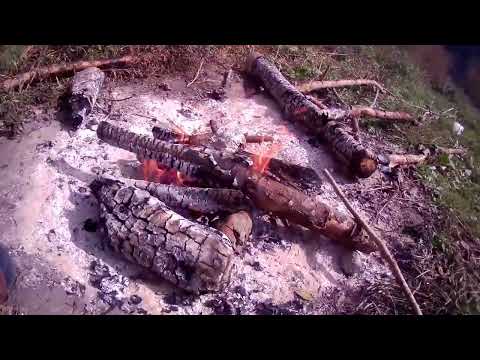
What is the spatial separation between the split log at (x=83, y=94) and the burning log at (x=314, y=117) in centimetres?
245

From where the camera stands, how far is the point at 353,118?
547 centimetres

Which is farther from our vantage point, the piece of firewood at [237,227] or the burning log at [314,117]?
the burning log at [314,117]

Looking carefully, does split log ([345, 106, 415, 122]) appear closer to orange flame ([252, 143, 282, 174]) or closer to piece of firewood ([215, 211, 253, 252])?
orange flame ([252, 143, 282, 174])

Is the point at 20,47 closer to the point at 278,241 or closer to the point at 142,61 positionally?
the point at 142,61

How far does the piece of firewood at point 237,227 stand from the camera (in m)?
3.53

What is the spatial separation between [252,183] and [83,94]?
260cm

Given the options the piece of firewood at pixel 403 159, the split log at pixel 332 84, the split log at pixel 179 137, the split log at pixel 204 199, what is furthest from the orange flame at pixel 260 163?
the split log at pixel 332 84

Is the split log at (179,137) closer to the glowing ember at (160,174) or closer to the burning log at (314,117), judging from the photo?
the glowing ember at (160,174)

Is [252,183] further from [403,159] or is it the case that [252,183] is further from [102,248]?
[403,159]

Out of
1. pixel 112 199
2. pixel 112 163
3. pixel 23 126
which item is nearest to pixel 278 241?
pixel 112 199

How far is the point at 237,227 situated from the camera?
3561 millimetres

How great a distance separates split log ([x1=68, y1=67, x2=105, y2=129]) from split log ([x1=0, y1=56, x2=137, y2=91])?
10.3 inches

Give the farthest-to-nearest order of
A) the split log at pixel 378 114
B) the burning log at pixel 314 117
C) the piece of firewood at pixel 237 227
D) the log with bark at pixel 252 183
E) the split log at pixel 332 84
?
1. the split log at pixel 332 84
2. the split log at pixel 378 114
3. the burning log at pixel 314 117
4. the log with bark at pixel 252 183
5. the piece of firewood at pixel 237 227
